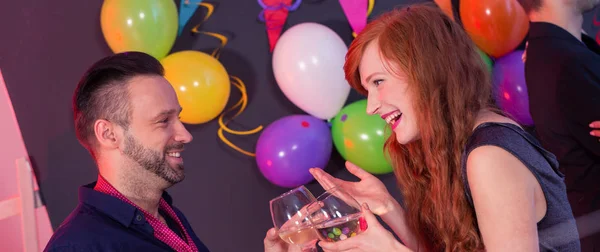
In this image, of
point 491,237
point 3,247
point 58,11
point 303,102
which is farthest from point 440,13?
point 3,247

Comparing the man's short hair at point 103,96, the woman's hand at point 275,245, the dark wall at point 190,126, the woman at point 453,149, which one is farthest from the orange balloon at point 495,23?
the man's short hair at point 103,96

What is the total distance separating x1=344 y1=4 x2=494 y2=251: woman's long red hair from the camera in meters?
1.49

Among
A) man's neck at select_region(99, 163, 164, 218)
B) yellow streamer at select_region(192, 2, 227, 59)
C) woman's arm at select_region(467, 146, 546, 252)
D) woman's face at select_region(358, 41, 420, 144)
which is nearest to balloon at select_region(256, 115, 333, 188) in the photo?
yellow streamer at select_region(192, 2, 227, 59)

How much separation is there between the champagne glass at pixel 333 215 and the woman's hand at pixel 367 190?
0.35 metres

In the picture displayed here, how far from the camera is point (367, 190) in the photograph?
1773 mm

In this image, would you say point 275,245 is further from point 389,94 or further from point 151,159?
point 389,94

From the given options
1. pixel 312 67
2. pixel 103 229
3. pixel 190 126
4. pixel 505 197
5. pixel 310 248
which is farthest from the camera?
pixel 190 126

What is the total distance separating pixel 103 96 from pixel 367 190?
2.55ft

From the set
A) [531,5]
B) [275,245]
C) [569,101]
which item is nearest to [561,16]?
[531,5]

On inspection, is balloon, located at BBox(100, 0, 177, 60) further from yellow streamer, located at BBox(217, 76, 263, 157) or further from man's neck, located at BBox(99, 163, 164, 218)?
man's neck, located at BBox(99, 163, 164, 218)

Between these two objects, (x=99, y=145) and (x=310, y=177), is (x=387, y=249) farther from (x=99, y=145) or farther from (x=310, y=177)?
(x=310, y=177)

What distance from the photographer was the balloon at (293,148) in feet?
8.65

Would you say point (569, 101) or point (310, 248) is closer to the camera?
point (310, 248)

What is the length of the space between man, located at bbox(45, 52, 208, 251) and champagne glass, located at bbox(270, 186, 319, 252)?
1.23 feet
